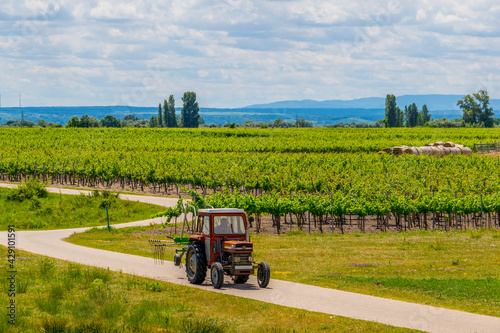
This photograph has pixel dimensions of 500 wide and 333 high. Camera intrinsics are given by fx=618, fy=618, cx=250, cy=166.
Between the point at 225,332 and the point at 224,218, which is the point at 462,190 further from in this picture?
the point at 225,332

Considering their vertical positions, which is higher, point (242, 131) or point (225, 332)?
point (242, 131)

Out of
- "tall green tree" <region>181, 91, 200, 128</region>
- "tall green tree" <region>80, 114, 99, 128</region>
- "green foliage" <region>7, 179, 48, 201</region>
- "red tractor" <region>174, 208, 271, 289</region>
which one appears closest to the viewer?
"red tractor" <region>174, 208, 271, 289</region>

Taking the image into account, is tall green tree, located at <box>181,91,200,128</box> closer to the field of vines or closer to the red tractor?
the field of vines

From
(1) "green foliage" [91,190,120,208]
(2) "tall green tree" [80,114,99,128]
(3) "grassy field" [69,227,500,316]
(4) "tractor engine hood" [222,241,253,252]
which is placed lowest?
(3) "grassy field" [69,227,500,316]

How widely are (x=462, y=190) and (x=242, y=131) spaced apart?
269 feet

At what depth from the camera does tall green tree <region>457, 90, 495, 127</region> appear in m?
176

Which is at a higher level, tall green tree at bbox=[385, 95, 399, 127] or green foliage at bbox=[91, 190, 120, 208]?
tall green tree at bbox=[385, 95, 399, 127]

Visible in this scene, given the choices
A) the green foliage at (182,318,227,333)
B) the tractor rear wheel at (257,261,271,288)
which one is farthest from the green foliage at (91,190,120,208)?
the green foliage at (182,318,227,333)

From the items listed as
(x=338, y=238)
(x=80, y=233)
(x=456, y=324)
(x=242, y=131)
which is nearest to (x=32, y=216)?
(x=80, y=233)

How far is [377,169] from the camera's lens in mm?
55562

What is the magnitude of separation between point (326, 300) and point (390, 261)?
7.62m

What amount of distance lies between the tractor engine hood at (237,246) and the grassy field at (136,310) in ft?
4.98

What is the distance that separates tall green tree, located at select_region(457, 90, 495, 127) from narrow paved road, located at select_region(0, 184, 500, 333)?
6547 inches

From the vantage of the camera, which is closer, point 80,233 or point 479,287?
point 479,287
